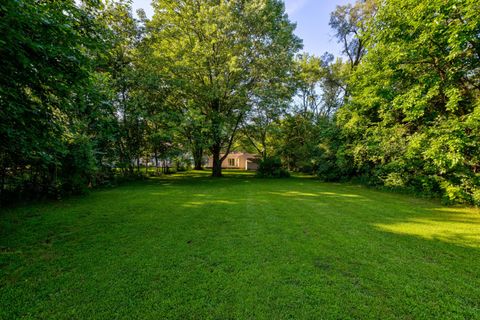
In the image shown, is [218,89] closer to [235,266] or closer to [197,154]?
[197,154]

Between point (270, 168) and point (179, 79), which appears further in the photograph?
point (270, 168)

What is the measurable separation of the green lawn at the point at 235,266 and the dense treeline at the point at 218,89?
7.01 feet

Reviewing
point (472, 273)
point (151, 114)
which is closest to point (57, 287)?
point (472, 273)

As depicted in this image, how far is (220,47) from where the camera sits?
14.0 metres

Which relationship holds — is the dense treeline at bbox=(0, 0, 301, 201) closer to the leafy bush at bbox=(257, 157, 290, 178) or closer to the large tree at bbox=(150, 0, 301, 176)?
the large tree at bbox=(150, 0, 301, 176)

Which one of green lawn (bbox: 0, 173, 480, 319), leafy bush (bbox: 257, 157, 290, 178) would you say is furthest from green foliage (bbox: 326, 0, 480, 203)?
leafy bush (bbox: 257, 157, 290, 178)

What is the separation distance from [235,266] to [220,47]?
14.5 m

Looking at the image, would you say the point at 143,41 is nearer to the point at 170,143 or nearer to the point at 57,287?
the point at 170,143

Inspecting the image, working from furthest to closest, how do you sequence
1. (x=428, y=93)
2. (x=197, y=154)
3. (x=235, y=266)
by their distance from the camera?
(x=197, y=154), (x=428, y=93), (x=235, y=266)

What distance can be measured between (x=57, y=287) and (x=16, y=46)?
340 cm

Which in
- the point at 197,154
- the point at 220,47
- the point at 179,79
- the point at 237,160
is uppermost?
the point at 220,47

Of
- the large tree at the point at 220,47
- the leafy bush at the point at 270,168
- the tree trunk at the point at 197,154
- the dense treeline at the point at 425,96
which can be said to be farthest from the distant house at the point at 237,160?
the dense treeline at the point at 425,96

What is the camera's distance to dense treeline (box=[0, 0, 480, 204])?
3770 millimetres

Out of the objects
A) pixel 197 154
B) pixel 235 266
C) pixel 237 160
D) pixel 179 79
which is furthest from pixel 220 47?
pixel 237 160
